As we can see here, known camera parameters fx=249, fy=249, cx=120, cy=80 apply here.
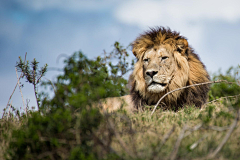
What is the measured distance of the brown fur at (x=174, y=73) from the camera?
5.63 meters

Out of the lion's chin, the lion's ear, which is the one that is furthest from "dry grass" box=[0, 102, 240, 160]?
the lion's ear

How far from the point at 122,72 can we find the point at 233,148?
6017 mm

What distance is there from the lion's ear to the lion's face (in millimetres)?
291

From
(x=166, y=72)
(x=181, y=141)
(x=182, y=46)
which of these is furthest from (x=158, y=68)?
(x=181, y=141)

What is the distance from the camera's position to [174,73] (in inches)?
222

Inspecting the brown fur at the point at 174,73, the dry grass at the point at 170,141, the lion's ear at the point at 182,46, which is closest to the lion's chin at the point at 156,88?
the brown fur at the point at 174,73

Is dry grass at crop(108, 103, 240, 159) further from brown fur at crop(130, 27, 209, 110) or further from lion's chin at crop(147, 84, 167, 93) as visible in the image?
brown fur at crop(130, 27, 209, 110)

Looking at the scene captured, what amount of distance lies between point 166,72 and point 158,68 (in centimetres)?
23

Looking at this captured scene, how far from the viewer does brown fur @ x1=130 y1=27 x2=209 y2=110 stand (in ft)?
18.5

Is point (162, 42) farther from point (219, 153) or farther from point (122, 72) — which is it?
point (219, 153)

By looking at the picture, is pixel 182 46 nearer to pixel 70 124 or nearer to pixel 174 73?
pixel 174 73

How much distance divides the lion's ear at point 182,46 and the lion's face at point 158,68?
0.29m

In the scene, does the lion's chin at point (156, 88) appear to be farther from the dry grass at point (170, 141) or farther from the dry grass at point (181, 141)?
the dry grass at point (170, 141)

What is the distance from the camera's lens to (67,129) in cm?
301
